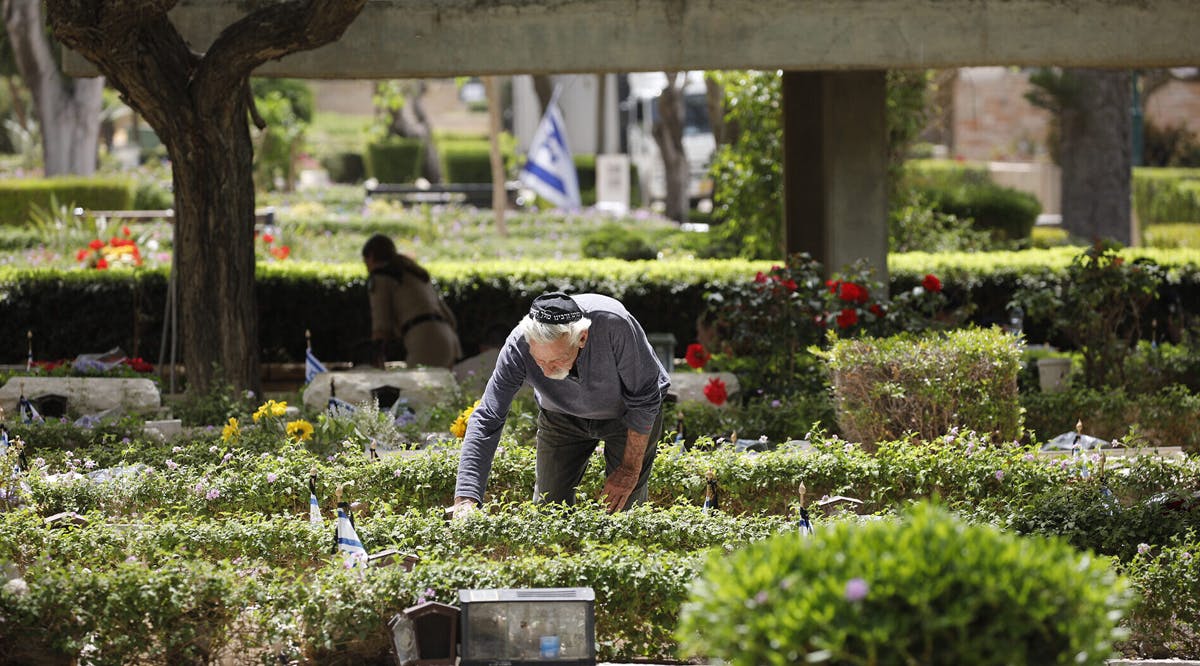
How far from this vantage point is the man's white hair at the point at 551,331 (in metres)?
5.09

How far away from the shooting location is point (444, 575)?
4.98 m

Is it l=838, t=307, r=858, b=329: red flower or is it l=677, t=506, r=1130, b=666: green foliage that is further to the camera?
l=838, t=307, r=858, b=329: red flower

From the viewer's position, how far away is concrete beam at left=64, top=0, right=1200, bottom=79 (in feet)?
29.0

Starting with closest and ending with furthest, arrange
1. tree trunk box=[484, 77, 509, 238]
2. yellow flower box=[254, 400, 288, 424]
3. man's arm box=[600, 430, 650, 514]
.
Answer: man's arm box=[600, 430, 650, 514] → yellow flower box=[254, 400, 288, 424] → tree trunk box=[484, 77, 509, 238]

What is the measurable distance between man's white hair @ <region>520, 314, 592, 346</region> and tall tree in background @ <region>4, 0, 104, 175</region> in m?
22.3

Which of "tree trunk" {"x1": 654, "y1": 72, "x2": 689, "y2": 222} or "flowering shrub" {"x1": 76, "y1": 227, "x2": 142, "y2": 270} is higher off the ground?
"tree trunk" {"x1": 654, "y1": 72, "x2": 689, "y2": 222}

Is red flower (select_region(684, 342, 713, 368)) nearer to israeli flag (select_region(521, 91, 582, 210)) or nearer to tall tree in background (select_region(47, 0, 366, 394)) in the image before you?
tall tree in background (select_region(47, 0, 366, 394))

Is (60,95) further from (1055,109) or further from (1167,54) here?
(1167,54)

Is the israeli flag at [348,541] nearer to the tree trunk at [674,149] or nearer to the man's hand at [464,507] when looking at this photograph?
the man's hand at [464,507]

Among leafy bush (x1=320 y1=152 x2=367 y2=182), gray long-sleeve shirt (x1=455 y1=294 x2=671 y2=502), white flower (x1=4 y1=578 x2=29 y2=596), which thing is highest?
leafy bush (x1=320 y1=152 x2=367 y2=182)

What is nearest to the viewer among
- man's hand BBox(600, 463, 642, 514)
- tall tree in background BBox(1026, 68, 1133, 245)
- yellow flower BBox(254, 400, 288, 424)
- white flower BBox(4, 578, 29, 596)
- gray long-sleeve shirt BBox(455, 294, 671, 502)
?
white flower BBox(4, 578, 29, 596)

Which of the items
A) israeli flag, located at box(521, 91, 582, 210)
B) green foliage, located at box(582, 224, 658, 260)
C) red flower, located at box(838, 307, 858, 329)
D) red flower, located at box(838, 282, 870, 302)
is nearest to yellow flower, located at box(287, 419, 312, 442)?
red flower, located at box(838, 307, 858, 329)

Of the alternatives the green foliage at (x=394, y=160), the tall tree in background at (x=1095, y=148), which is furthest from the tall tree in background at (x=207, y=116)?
the green foliage at (x=394, y=160)

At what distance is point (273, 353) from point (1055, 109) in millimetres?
12014
